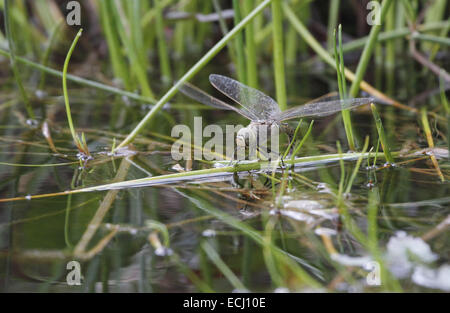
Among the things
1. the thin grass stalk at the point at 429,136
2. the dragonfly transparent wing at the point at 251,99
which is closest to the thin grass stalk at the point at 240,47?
the dragonfly transparent wing at the point at 251,99

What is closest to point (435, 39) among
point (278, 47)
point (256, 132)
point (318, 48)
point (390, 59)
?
point (318, 48)

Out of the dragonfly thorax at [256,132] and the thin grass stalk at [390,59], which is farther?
the thin grass stalk at [390,59]

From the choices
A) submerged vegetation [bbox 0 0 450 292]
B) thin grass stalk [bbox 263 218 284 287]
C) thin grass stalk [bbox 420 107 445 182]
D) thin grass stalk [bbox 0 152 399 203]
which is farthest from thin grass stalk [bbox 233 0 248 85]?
thin grass stalk [bbox 263 218 284 287]

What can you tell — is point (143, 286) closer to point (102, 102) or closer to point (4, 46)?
point (102, 102)

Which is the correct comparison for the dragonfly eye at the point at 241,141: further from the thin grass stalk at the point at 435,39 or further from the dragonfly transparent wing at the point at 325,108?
the thin grass stalk at the point at 435,39

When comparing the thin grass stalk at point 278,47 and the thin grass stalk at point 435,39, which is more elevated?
the thin grass stalk at point 435,39

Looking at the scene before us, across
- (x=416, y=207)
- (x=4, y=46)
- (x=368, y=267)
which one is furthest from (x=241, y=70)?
(x=4, y=46)

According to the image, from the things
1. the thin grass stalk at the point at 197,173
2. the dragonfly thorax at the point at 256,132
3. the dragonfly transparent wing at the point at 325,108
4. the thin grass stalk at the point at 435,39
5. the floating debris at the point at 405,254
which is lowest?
the floating debris at the point at 405,254

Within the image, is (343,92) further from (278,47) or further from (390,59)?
(390,59)
